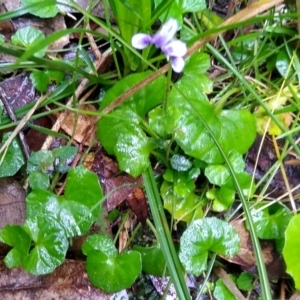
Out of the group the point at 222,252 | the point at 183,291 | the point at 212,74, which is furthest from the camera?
the point at 212,74

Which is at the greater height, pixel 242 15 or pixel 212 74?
pixel 242 15

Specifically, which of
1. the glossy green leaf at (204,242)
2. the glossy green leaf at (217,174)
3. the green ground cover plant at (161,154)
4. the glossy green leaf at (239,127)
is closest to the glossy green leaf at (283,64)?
the green ground cover plant at (161,154)

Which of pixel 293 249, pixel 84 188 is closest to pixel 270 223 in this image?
pixel 293 249

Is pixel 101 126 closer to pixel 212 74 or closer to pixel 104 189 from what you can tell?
pixel 104 189

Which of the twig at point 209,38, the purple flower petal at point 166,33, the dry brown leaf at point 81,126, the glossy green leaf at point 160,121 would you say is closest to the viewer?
the purple flower petal at point 166,33

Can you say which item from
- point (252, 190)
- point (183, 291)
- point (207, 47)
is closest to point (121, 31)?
point (207, 47)

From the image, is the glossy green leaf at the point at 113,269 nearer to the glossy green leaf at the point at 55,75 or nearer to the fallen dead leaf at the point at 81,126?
the fallen dead leaf at the point at 81,126
